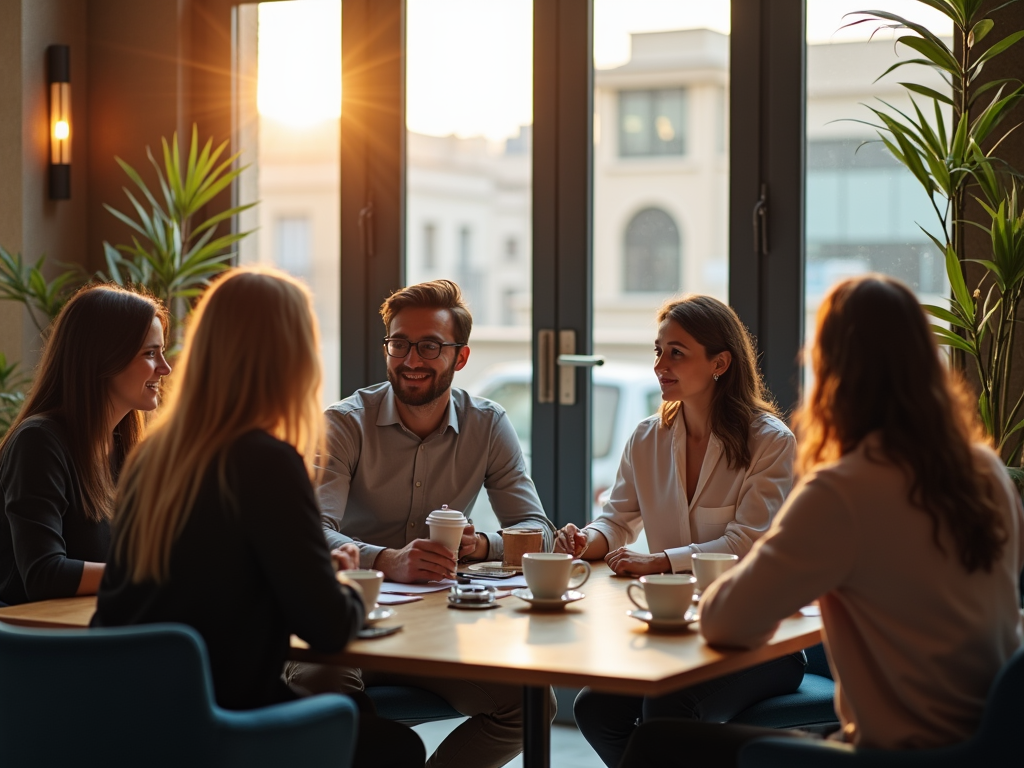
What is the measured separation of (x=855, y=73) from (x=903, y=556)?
2.29 m

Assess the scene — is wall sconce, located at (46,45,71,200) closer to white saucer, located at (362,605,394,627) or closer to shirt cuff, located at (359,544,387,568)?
shirt cuff, located at (359,544,387,568)

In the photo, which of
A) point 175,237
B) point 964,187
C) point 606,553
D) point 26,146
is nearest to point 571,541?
point 606,553

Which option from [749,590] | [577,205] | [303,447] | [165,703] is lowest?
[165,703]

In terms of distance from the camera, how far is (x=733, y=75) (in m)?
3.63

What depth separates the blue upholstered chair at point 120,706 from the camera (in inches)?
64.3

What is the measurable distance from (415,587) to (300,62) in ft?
8.48

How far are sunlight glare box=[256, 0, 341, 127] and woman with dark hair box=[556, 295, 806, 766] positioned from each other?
1.94 m

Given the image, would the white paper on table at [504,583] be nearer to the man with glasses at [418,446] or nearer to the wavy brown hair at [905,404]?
the man with glasses at [418,446]

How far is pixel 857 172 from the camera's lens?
360 centimetres

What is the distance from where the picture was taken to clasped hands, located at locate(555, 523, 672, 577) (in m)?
2.49

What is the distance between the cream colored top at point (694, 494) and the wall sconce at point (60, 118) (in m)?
2.50

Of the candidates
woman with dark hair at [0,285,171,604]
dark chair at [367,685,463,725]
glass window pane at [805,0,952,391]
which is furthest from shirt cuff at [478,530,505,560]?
glass window pane at [805,0,952,391]

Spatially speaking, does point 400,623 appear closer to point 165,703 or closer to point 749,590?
point 165,703

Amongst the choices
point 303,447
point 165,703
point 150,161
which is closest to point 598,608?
point 303,447
